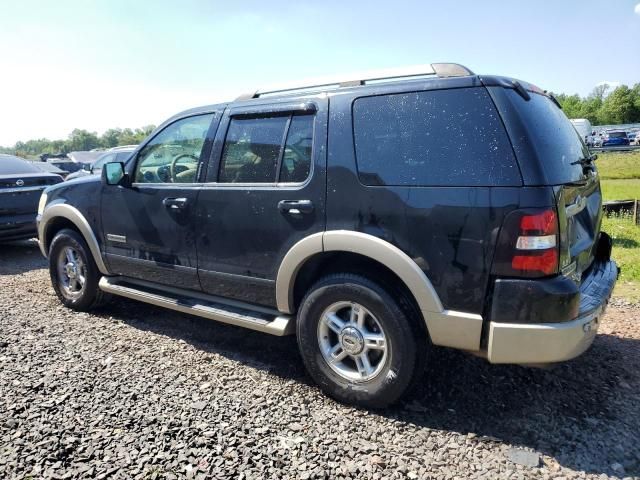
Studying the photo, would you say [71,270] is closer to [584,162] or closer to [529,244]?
[529,244]

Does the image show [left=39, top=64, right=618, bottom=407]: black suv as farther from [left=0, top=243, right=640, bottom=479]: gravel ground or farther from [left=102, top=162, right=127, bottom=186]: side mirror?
[left=0, top=243, right=640, bottom=479]: gravel ground

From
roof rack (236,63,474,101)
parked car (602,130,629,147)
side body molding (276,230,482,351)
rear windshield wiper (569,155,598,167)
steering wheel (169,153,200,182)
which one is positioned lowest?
parked car (602,130,629,147)

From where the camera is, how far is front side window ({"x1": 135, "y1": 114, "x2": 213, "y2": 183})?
390cm

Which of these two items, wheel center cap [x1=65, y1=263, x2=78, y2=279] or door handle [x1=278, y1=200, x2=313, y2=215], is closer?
door handle [x1=278, y1=200, x2=313, y2=215]

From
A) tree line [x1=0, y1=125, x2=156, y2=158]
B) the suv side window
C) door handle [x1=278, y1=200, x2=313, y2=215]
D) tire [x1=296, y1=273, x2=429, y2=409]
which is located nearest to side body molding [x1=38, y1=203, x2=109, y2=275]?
the suv side window

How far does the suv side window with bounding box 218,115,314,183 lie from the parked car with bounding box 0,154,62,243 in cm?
540

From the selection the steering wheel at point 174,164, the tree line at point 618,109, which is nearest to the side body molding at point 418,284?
the steering wheel at point 174,164

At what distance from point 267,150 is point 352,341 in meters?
1.46

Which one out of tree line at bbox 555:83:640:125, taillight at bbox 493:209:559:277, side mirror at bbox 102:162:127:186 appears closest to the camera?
taillight at bbox 493:209:559:277

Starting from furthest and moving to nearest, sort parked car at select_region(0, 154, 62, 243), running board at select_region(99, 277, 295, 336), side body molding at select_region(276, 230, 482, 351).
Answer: parked car at select_region(0, 154, 62, 243), running board at select_region(99, 277, 295, 336), side body molding at select_region(276, 230, 482, 351)

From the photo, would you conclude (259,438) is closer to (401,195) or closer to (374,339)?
(374,339)

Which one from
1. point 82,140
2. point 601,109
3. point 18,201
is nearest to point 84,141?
point 82,140

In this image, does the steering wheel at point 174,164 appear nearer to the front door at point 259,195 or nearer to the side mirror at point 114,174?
the front door at point 259,195

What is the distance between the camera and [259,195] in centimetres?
337
